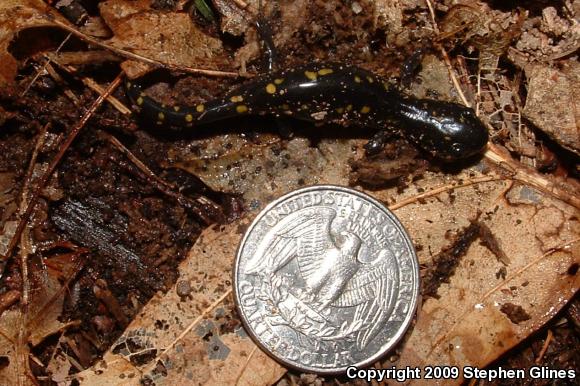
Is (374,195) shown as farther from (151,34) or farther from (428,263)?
(151,34)

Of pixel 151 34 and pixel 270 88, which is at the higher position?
pixel 151 34

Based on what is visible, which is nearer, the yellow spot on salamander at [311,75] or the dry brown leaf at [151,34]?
the dry brown leaf at [151,34]

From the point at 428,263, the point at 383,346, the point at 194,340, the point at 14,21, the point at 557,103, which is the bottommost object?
the point at 383,346

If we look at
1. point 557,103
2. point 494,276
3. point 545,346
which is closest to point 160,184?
point 494,276

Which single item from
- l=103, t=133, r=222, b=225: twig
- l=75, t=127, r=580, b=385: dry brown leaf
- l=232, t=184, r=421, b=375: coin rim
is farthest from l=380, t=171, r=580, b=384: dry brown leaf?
l=103, t=133, r=222, b=225: twig

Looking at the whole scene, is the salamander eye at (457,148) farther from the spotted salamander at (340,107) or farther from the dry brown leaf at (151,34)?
the dry brown leaf at (151,34)

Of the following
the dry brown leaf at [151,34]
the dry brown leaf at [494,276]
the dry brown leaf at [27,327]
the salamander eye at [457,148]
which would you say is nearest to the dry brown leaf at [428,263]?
the dry brown leaf at [494,276]

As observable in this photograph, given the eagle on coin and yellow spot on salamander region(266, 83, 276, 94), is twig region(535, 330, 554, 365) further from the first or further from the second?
yellow spot on salamander region(266, 83, 276, 94)
